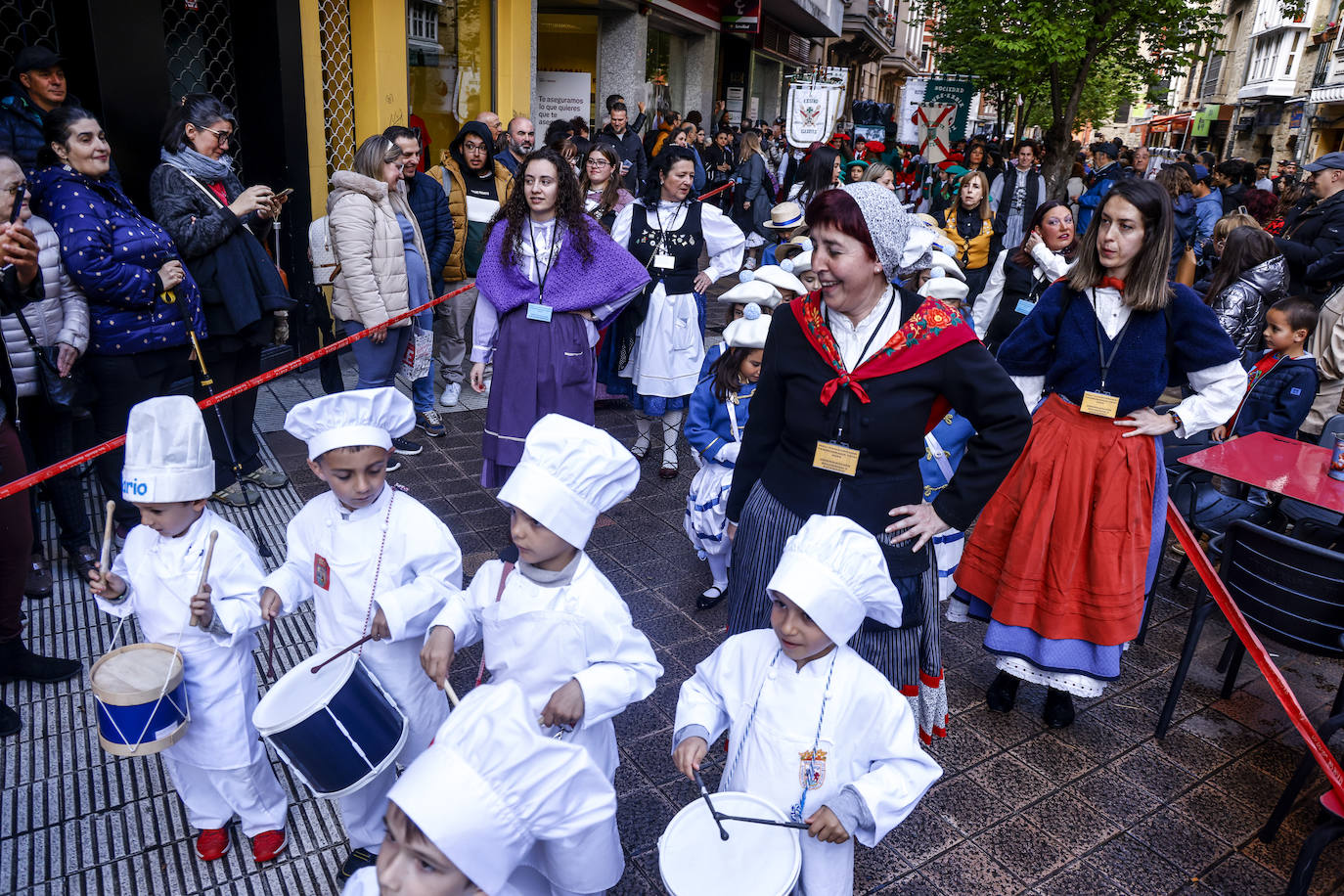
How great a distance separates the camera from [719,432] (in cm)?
460

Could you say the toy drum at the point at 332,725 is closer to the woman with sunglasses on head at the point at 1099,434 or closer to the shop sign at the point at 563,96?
the woman with sunglasses on head at the point at 1099,434

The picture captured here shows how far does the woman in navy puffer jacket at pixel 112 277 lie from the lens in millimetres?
4102

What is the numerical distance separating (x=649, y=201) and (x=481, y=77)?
4960 millimetres

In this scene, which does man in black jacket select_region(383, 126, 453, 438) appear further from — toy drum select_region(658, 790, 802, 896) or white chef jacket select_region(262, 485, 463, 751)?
toy drum select_region(658, 790, 802, 896)

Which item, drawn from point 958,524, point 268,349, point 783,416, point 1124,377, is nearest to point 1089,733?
point 1124,377

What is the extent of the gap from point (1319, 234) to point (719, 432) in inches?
226

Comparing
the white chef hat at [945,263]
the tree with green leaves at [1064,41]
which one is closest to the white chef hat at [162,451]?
the white chef hat at [945,263]

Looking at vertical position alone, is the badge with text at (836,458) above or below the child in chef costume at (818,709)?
above

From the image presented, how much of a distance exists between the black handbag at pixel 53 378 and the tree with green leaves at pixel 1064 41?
1500cm

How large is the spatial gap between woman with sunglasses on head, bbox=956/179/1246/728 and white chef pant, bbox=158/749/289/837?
2695 millimetres

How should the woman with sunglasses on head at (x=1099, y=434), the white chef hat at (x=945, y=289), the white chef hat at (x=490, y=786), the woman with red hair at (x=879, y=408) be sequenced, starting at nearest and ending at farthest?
the white chef hat at (x=490, y=786), the woman with red hair at (x=879, y=408), the woman with sunglasses on head at (x=1099, y=434), the white chef hat at (x=945, y=289)

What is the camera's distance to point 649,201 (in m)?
6.44

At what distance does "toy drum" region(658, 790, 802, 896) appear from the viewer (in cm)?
189

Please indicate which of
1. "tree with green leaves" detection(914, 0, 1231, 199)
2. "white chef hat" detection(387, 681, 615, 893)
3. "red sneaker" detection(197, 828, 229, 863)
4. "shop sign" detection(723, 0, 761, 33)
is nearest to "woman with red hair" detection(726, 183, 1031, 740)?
"white chef hat" detection(387, 681, 615, 893)
